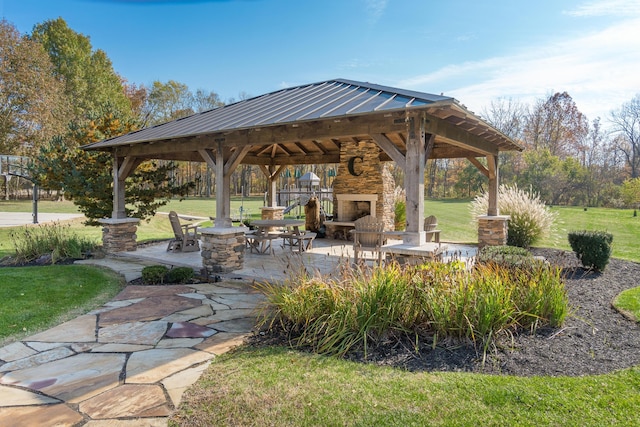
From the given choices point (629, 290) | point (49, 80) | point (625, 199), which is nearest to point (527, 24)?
point (629, 290)

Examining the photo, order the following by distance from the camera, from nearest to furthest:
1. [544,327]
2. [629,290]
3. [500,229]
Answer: [544,327] < [629,290] < [500,229]

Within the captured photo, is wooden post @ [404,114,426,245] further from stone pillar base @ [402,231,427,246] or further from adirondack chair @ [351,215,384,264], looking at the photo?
adirondack chair @ [351,215,384,264]

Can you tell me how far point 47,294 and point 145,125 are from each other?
21779 millimetres

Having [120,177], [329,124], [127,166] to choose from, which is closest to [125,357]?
[329,124]

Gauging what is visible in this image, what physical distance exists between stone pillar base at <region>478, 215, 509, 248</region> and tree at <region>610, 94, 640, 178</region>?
26.9 meters

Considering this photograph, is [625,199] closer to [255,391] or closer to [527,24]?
[527,24]

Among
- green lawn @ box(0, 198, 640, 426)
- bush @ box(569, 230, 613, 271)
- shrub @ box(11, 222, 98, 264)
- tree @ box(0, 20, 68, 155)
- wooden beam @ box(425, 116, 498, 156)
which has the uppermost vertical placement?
tree @ box(0, 20, 68, 155)

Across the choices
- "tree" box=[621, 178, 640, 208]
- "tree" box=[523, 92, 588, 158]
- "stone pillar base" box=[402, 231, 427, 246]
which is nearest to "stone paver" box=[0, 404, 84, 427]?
"stone pillar base" box=[402, 231, 427, 246]

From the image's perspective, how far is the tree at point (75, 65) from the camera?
2714 cm

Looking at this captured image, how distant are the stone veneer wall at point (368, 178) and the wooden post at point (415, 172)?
5.68 m

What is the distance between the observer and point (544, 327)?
3996 mm

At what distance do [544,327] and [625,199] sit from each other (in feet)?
74.9

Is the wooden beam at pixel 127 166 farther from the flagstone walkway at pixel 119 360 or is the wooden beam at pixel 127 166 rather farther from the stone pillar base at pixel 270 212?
the stone pillar base at pixel 270 212

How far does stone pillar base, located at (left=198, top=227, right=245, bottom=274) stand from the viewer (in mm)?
6992
